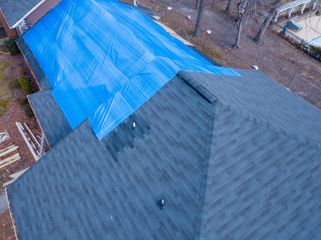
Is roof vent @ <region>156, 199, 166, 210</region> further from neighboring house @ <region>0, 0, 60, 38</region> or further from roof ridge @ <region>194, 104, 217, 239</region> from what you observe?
neighboring house @ <region>0, 0, 60, 38</region>

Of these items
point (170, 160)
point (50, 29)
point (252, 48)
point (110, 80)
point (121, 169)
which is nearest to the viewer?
point (170, 160)

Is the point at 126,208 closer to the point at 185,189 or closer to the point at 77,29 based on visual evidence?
the point at 185,189

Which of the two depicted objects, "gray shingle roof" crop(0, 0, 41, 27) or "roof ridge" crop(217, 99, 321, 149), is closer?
"roof ridge" crop(217, 99, 321, 149)

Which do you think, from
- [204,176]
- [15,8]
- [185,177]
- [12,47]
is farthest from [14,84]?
[204,176]

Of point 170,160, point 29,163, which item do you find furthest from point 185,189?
point 29,163

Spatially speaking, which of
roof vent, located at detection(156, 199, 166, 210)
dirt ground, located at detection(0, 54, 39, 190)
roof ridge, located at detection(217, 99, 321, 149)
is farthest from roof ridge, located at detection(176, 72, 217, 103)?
dirt ground, located at detection(0, 54, 39, 190)
